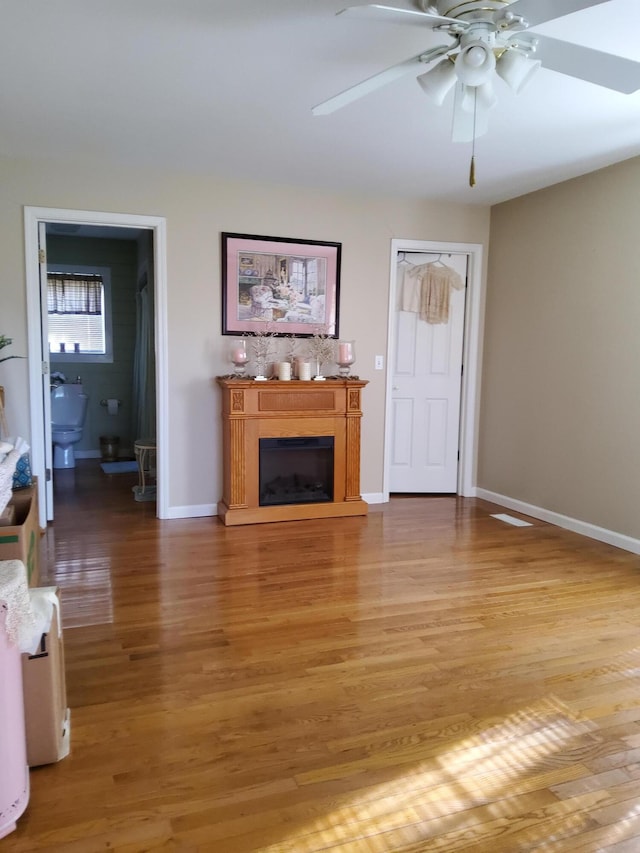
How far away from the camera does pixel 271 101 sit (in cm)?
295

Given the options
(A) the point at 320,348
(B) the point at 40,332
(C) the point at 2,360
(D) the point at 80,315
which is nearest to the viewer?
(C) the point at 2,360

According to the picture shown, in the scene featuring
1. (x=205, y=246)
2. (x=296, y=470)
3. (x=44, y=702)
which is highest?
(x=205, y=246)

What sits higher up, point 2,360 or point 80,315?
point 80,315

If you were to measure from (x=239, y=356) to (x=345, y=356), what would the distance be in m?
0.81

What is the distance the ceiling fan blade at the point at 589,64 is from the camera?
1.96 metres

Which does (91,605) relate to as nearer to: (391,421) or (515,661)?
(515,661)

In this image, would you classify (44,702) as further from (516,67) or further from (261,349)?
(261,349)

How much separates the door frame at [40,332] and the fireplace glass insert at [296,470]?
741mm

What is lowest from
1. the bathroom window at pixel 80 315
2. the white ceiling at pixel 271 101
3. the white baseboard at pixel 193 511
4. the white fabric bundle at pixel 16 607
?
the white baseboard at pixel 193 511

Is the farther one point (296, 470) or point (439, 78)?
point (296, 470)

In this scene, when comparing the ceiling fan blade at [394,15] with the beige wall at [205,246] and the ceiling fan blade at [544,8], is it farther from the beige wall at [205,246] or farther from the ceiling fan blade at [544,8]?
the beige wall at [205,246]

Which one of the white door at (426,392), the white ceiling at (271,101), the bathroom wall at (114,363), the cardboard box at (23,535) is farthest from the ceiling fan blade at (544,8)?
the bathroom wall at (114,363)

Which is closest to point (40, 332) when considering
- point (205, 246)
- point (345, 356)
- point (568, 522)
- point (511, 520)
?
point (205, 246)

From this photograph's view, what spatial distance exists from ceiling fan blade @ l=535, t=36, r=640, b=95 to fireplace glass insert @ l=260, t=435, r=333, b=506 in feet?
9.34
